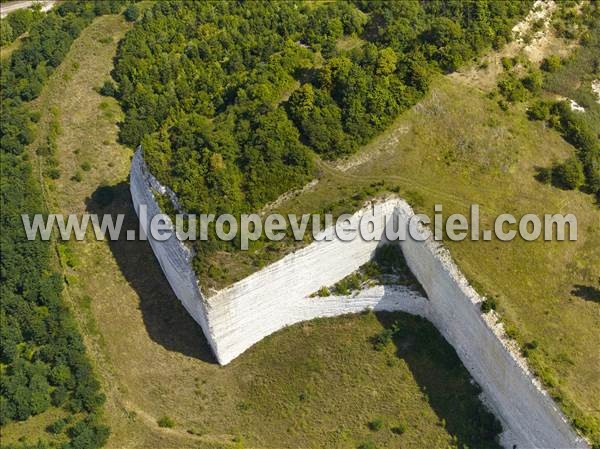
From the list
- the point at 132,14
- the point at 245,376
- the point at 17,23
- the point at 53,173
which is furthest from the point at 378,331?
the point at 17,23

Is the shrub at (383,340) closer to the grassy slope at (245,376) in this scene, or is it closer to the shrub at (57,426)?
the grassy slope at (245,376)

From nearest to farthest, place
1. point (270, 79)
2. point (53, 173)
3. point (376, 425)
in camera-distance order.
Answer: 1. point (376, 425)
2. point (270, 79)
3. point (53, 173)

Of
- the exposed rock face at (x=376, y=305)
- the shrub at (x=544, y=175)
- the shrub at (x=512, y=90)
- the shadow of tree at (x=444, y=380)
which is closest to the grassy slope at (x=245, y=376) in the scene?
the shadow of tree at (x=444, y=380)

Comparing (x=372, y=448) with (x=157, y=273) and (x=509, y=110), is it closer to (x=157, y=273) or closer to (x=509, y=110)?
(x=157, y=273)

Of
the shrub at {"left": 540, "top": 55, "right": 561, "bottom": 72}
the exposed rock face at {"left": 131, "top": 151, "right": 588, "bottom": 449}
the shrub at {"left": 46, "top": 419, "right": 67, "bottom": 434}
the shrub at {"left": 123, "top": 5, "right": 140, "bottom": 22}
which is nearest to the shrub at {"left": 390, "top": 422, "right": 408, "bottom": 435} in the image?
the exposed rock face at {"left": 131, "top": 151, "right": 588, "bottom": 449}

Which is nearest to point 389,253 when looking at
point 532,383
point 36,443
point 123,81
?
point 532,383

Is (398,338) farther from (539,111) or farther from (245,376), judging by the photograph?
(539,111)
